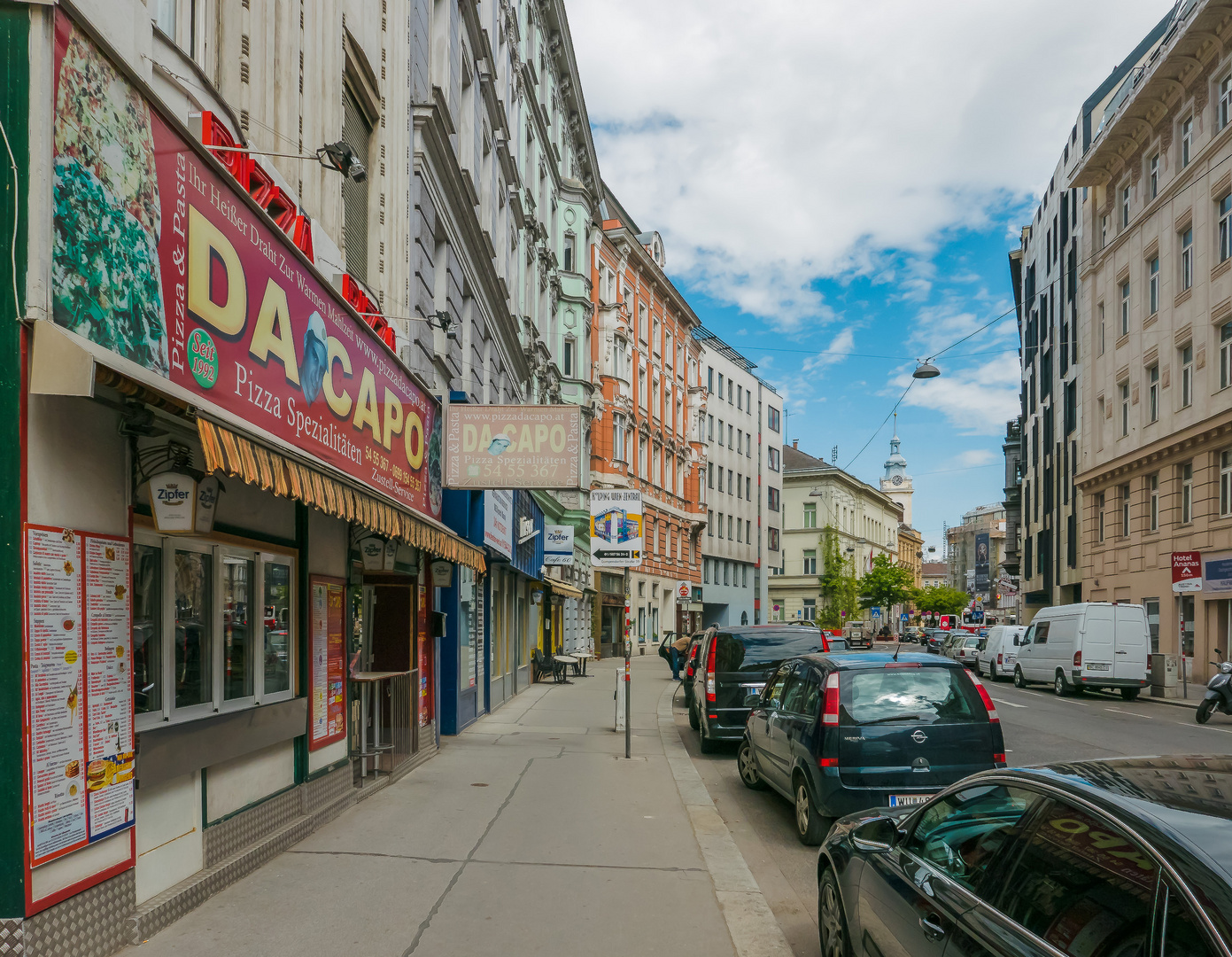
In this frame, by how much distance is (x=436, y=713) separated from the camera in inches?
558

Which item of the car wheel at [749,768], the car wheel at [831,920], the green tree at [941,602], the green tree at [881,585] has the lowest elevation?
the green tree at [941,602]

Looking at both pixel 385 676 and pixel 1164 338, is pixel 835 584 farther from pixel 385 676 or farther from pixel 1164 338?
pixel 385 676

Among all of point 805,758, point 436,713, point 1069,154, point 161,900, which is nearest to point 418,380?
point 436,713

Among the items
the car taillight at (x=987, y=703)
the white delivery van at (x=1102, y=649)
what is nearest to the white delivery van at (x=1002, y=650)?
the white delivery van at (x=1102, y=649)

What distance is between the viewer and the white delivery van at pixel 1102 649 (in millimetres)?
25406

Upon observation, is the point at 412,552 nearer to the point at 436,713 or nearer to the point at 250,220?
the point at 436,713

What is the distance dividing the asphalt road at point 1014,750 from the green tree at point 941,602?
8553cm

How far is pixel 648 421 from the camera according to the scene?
5131 centimetres

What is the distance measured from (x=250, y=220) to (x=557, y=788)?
22.0 ft

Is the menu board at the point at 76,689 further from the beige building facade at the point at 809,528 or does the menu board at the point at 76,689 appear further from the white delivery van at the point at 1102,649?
the beige building facade at the point at 809,528

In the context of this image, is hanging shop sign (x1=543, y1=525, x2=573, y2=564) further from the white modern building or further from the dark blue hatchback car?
the white modern building

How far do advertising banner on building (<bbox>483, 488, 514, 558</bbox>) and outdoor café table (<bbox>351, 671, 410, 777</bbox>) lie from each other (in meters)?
4.14

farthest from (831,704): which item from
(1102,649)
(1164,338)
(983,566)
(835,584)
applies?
(983,566)

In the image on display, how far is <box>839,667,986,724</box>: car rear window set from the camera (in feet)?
26.7
